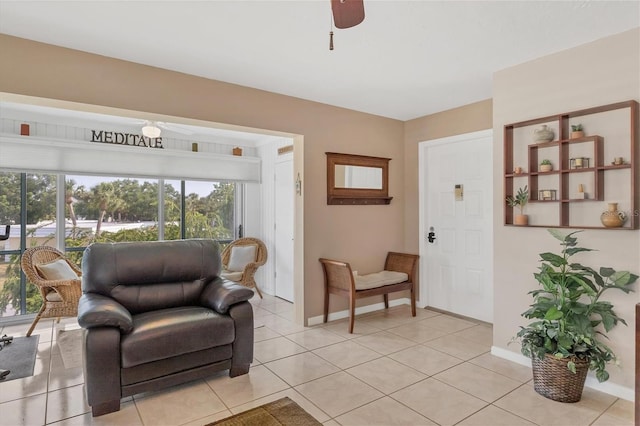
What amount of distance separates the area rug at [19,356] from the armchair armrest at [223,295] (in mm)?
1499

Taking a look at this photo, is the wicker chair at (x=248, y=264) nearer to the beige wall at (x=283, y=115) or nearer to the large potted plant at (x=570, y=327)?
the beige wall at (x=283, y=115)

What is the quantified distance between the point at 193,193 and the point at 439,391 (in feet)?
14.7

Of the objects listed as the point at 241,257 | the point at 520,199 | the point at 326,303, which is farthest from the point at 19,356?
the point at 520,199

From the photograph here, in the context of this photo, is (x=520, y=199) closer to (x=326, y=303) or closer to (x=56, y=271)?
(x=326, y=303)

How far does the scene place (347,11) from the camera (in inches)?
59.8

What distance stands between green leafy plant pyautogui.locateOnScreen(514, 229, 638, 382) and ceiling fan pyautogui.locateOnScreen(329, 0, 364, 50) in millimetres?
2176

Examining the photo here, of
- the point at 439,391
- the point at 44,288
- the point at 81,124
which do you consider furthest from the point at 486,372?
the point at 81,124

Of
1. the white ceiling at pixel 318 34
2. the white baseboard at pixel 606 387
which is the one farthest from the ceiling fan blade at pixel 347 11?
the white baseboard at pixel 606 387

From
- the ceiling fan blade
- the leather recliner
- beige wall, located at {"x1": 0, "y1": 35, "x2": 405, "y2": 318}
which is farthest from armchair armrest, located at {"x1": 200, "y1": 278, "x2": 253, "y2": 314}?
the ceiling fan blade

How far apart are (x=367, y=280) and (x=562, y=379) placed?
209 cm

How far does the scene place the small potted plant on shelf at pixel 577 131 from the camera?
280cm

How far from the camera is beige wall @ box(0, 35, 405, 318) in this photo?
9.10ft

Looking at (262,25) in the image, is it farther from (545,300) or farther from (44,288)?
(44,288)

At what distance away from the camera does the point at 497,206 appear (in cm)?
335
